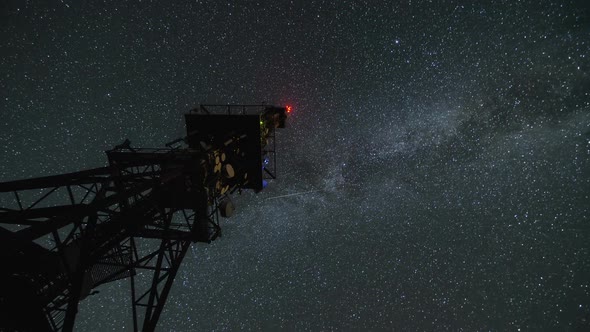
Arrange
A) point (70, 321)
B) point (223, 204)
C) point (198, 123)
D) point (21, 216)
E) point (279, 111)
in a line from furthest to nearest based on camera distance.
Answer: point (279, 111), point (198, 123), point (223, 204), point (21, 216), point (70, 321)

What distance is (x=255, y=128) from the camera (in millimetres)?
11922

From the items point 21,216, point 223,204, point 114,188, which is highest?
point 21,216

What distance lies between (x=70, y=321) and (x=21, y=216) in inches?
85.5

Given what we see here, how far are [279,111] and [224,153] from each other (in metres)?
4.84

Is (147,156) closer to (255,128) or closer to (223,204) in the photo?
(223,204)

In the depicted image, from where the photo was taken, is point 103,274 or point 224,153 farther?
point 224,153

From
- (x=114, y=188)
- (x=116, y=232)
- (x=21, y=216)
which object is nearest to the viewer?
(x=21, y=216)

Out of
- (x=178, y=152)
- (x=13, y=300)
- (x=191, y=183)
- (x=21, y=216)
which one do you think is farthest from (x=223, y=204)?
(x=13, y=300)

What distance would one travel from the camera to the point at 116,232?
21.0ft

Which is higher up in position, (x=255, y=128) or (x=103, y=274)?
(x=255, y=128)

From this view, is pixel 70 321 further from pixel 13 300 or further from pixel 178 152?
pixel 178 152

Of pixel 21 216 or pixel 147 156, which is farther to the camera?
pixel 147 156

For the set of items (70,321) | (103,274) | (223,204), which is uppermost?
(70,321)

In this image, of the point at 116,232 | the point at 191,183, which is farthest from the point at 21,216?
the point at 191,183
